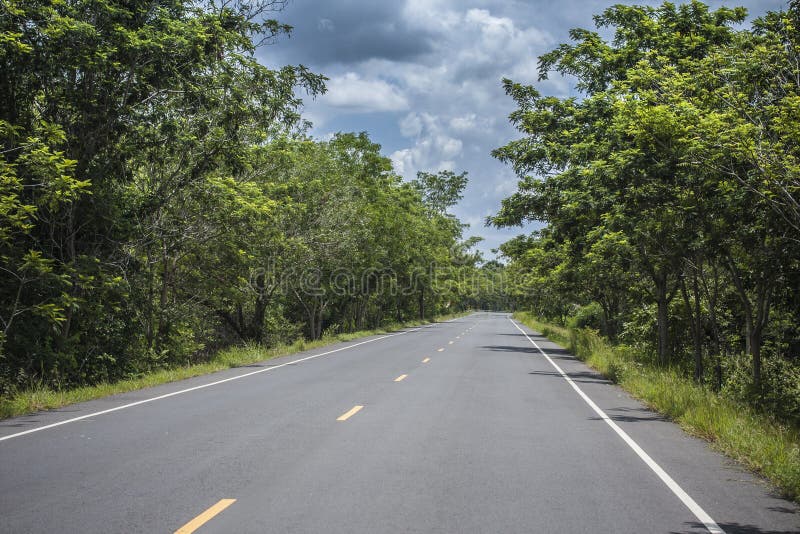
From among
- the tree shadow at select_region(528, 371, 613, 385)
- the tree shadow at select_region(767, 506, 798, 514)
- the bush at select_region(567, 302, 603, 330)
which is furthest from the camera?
the bush at select_region(567, 302, 603, 330)

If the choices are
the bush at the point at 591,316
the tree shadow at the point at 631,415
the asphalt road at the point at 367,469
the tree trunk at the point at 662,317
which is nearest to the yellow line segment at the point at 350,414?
the asphalt road at the point at 367,469

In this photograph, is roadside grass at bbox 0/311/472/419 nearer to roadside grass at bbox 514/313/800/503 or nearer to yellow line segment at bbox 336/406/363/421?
yellow line segment at bbox 336/406/363/421

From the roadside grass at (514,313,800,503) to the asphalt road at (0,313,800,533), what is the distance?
0.25 m

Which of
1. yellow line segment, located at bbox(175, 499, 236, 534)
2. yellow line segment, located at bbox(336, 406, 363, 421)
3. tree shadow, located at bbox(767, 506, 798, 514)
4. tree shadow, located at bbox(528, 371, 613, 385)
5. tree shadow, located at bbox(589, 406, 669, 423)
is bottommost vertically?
tree shadow, located at bbox(528, 371, 613, 385)

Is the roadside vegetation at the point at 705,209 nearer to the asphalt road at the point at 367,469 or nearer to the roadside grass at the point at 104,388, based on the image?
the asphalt road at the point at 367,469

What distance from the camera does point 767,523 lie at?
5902mm

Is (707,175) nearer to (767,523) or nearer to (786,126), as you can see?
(786,126)

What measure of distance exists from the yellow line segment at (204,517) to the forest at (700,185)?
25.7 feet

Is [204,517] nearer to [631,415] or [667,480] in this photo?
[667,480]

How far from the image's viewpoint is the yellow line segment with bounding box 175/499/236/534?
5387 millimetres

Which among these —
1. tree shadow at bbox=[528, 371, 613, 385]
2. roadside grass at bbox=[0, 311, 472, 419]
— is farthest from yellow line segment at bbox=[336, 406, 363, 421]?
tree shadow at bbox=[528, 371, 613, 385]

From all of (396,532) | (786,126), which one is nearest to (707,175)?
(786,126)

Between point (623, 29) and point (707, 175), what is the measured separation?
17.5m

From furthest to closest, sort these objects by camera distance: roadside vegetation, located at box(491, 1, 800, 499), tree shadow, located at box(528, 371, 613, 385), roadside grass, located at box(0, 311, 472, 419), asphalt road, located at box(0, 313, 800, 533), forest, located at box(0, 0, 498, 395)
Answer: tree shadow, located at box(528, 371, 613, 385) < forest, located at box(0, 0, 498, 395) < roadside grass, located at box(0, 311, 472, 419) < roadside vegetation, located at box(491, 1, 800, 499) < asphalt road, located at box(0, 313, 800, 533)
